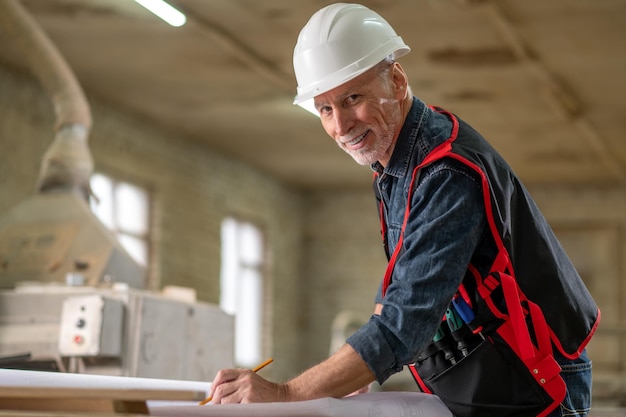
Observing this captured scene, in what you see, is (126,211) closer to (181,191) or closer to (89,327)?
(181,191)

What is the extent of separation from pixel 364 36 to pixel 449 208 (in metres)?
0.48

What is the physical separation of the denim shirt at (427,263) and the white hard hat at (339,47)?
297mm

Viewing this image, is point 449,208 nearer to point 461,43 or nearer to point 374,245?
point 461,43

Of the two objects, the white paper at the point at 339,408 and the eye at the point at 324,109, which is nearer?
the white paper at the point at 339,408

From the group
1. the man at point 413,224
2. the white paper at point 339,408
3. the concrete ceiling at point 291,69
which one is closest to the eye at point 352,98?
the man at point 413,224

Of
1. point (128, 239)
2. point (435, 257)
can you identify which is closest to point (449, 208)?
point (435, 257)

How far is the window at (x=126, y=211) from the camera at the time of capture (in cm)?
987

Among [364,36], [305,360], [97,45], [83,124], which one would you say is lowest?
[305,360]

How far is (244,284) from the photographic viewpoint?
12.9m

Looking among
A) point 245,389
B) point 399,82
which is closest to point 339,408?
point 245,389

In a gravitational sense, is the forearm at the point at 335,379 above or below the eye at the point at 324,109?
below

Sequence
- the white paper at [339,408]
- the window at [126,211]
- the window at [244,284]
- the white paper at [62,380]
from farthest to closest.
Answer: the window at [244,284] → the window at [126,211] → the white paper at [62,380] → the white paper at [339,408]

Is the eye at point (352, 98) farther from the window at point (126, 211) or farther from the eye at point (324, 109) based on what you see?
the window at point (126, 211)

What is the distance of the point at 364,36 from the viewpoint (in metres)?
2.23
